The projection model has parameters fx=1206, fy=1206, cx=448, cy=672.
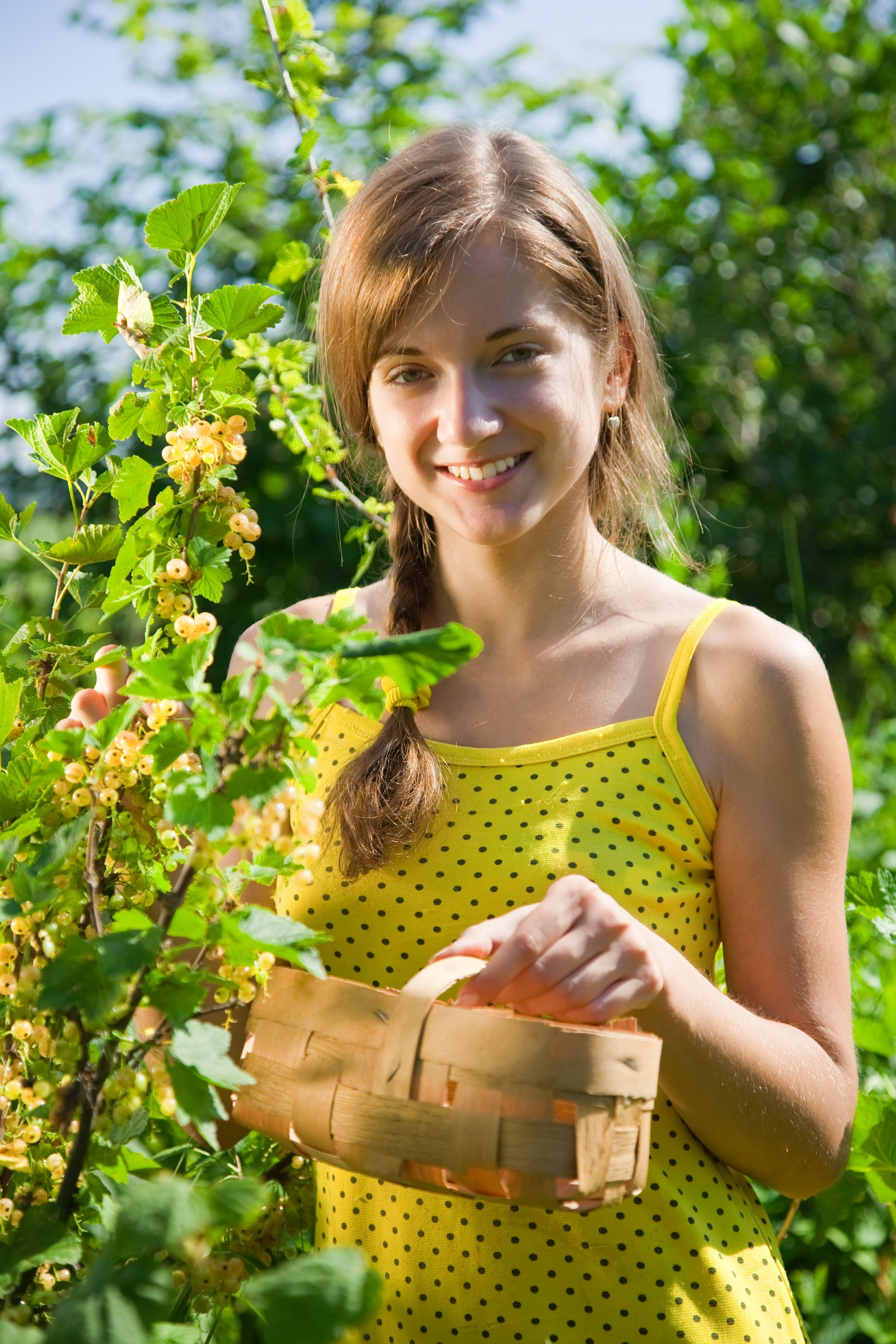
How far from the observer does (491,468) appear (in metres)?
1.24

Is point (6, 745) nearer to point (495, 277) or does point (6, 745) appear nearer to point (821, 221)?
point (495, 277)

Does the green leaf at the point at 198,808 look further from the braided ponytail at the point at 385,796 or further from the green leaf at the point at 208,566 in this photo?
the braided ponytail at the point at 385,796

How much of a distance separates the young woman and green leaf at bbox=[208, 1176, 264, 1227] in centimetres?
46

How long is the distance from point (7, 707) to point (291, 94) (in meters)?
1.10

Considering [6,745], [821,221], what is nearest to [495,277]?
[6,745]

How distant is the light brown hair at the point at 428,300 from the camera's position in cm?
123

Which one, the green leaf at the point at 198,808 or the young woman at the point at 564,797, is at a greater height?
the green leaf at the point at 198,808

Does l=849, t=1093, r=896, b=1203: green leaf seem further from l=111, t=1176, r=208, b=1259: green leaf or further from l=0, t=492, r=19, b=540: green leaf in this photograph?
l=0, t=492, r=19, b=540: green leaf

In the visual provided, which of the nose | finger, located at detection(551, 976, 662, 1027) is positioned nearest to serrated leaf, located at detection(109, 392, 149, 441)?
the nose

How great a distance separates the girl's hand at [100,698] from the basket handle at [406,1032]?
1.20ft

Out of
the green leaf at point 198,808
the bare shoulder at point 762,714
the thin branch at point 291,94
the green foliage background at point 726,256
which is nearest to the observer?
the green leaf at point 198,808

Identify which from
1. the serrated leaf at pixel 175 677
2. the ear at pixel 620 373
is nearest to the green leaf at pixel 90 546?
the serrated leaf at pixel 175 677

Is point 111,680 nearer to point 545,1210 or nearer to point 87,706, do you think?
point 87,706

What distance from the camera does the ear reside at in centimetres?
145
